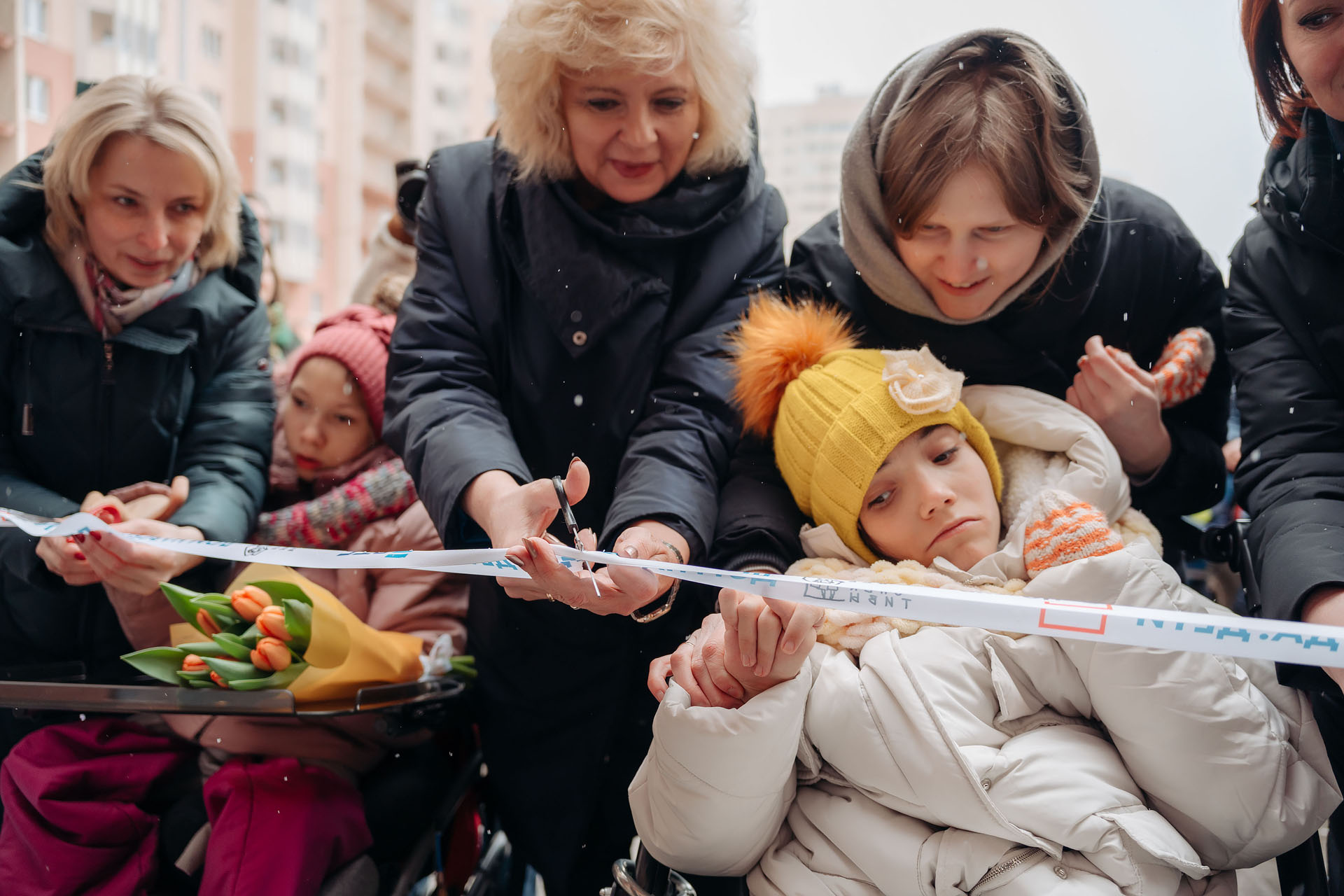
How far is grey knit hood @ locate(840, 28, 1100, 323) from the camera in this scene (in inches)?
57.7

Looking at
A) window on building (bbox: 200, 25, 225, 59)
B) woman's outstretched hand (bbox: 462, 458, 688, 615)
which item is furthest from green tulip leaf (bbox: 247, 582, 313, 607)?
window on building (bbox: 200, 25, 225, 59)

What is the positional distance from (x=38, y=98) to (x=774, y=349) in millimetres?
1652

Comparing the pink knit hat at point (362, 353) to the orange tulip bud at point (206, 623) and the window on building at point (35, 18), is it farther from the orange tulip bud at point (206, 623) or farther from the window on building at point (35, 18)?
the window on building at point (35, 18)

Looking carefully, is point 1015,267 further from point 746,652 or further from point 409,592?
point 409,592

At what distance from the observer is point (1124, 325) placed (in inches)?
62.2

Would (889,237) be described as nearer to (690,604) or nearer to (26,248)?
(690,604)

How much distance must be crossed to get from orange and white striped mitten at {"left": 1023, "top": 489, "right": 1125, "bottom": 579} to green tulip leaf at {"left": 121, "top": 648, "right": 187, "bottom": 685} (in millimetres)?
1337

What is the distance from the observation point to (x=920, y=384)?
1434 millimetres

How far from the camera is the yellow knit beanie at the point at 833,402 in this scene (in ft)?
4.65

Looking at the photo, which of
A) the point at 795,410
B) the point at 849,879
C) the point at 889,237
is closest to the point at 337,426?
the point at 795,410

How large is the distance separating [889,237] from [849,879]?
3.13ft

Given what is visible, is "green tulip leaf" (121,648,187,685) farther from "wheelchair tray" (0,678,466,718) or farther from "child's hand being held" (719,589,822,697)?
"child's hand being held" (719,589,822,697)

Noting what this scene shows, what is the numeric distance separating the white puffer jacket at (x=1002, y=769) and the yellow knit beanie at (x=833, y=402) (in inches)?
10.4

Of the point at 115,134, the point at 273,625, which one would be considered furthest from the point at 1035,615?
the point at 115,134
